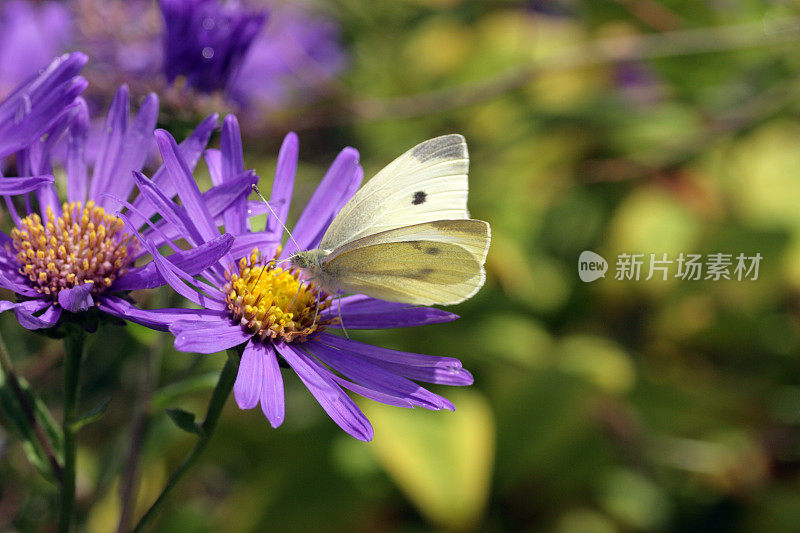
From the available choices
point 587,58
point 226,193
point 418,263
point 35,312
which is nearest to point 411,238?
point 418,263

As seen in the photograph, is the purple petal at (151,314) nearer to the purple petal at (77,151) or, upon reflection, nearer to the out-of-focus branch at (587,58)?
the purple petal at (77,151)

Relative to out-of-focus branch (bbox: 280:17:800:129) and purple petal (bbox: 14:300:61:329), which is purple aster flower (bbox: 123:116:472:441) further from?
out-of-focus branch (bbox: 280:17:800:129)

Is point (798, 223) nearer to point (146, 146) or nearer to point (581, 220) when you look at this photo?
point (581, 220)

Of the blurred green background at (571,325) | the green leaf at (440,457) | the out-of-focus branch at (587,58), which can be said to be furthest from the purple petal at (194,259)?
the out-of-focus branch at (587,58)

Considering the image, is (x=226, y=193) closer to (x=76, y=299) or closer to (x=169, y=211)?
(x=169, y=211)

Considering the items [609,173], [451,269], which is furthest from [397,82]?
[451,269]

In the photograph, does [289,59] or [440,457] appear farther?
[289,59]
